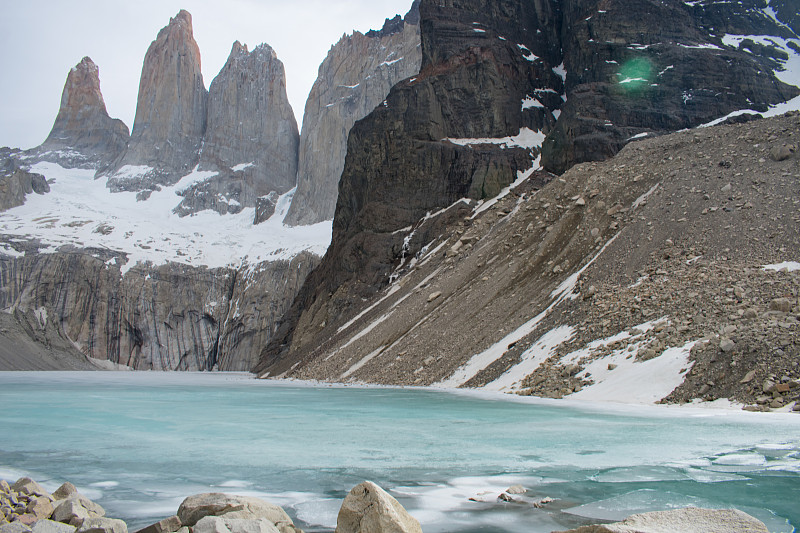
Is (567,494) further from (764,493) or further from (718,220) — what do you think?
(718,220)

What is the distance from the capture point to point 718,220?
92.1ft

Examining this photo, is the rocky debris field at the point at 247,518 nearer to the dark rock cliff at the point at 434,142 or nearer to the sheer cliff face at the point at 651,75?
the dark rock cliff at the point at 434,142

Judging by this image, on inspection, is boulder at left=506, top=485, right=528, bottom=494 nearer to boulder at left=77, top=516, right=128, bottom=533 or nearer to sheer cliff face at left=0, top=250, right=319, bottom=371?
boulder at left=77, top=516, right=128, bottom=533

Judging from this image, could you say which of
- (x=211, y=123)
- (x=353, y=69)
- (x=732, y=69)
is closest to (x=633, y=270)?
(x=732, y=69)

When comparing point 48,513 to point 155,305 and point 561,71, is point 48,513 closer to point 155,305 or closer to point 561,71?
point 561,71

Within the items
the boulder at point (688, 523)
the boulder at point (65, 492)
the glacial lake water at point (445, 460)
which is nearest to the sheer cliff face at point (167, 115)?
the glacial lake water at point (445, 460)

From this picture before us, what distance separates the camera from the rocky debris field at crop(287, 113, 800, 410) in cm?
1806

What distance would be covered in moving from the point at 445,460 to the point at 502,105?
59148 mm

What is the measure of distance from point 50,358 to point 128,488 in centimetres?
8486

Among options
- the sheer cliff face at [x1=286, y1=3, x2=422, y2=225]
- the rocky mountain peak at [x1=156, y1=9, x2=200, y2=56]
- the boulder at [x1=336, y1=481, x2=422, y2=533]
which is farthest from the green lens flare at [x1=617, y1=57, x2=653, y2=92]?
the rocky mountain peak at [x1=156, y1=9, x2=200, y2=56]

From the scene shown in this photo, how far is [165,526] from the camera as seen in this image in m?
5.16

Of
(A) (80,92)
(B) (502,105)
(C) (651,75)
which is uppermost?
(A) (80,92)

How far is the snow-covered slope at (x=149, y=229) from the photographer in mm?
103812

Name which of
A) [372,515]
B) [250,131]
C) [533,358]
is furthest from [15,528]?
[250,131]
